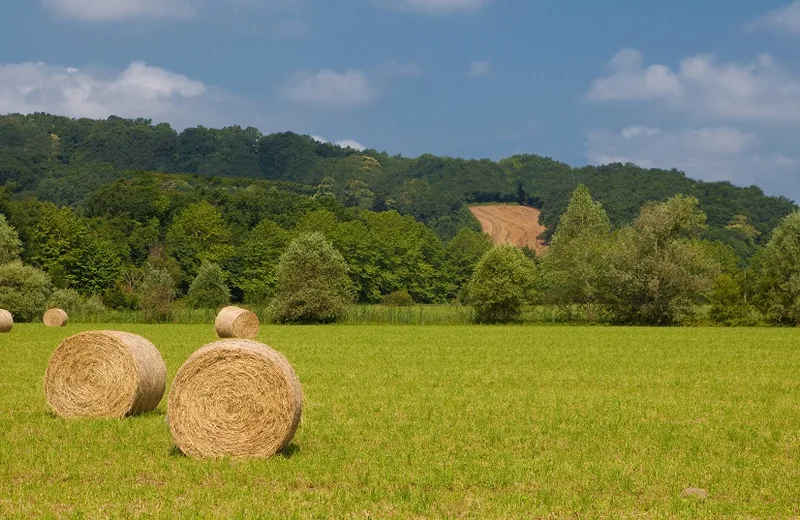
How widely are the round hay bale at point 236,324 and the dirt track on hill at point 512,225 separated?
11890cm

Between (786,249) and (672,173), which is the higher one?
(672,173)

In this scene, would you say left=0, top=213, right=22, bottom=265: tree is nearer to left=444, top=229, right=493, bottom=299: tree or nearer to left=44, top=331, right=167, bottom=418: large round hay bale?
left=444, top=229, right=493, bottom=299: tree

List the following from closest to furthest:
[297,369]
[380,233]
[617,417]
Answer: [617,417]
[297,369]
[380,233]

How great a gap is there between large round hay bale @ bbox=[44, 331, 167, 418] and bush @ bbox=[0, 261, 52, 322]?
4823 centimetres

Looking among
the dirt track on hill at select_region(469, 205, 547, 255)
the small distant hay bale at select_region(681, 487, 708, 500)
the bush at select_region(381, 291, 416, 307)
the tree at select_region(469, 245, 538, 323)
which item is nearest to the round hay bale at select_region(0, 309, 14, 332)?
the tree at select_region(469, 245, 538, 323)

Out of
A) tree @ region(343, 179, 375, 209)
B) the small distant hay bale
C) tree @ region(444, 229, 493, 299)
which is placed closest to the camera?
the small distant hay bale

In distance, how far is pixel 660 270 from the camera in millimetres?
64938

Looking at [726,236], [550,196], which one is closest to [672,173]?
[550,196]

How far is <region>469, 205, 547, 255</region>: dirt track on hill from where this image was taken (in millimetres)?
168750

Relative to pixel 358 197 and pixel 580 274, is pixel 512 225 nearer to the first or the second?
pixel 358 197

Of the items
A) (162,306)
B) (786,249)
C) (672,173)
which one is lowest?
(162,306)

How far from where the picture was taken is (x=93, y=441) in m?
13.6

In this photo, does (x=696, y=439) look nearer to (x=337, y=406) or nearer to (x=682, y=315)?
(x=337, y=406)

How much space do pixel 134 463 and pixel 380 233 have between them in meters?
112
